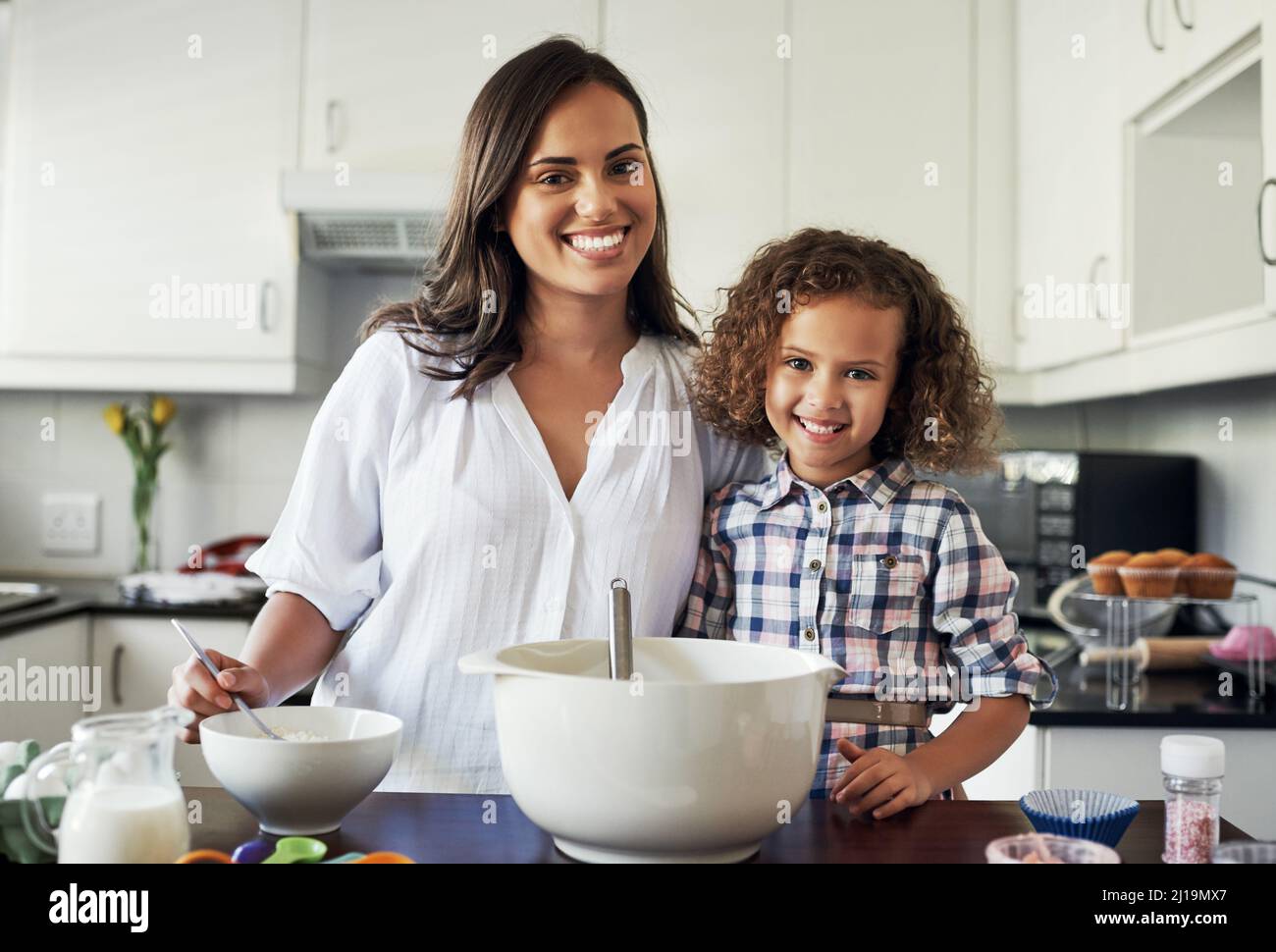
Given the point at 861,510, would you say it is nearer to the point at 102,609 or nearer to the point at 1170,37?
the point at 1170,37

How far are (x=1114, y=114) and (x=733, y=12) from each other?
799 millimetres

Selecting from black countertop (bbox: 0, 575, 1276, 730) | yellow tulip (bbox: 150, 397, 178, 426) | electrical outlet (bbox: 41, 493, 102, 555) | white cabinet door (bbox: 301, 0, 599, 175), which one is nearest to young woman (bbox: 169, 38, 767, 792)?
black countertop (bbox: 0, 575, 1276, 730)

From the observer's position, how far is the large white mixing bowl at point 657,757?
0.58 meters

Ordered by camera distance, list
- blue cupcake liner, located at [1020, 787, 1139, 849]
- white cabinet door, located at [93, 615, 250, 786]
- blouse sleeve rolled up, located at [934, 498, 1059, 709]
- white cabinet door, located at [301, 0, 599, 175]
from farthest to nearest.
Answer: white cabinet door, located at [301, 0, 599, 175]
white cabinet door, located at [93, 615, 250, 786]
blouse sleeve rolled up, located at [934, 498, 1059, 709]
blue cupcake liner, located at [1020, 787, 1139, 849]

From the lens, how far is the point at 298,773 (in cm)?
64

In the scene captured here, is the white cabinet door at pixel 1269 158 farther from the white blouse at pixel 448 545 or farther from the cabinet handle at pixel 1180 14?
the white blouse at pixel 448 545

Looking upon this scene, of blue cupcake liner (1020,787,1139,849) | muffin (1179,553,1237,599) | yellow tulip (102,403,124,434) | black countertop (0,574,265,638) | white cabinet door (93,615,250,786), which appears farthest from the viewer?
yellow tulip (102,403,124,434)

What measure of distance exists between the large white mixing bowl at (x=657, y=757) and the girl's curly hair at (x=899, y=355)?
0.43 metres

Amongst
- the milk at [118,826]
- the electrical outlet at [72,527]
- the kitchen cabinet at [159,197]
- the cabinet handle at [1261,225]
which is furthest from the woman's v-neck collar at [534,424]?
the electrical outlet at [72,527]

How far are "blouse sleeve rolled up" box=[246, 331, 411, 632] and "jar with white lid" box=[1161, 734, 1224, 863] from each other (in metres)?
0.61

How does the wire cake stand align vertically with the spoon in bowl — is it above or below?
below

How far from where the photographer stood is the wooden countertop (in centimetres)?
64

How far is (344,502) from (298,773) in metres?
0.37

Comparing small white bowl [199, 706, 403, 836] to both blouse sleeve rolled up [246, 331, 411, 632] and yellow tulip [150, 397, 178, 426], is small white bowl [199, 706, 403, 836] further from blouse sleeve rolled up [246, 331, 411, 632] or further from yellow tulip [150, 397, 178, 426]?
yellow tulip [150, 397, 178, 426]
